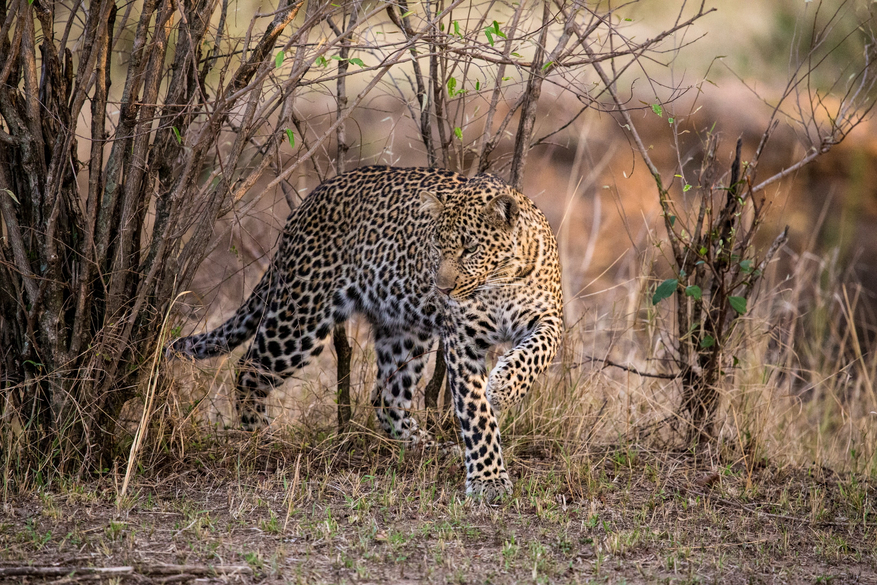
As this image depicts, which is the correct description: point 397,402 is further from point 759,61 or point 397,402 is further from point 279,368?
point 759,61

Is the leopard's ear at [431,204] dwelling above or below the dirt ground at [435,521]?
above

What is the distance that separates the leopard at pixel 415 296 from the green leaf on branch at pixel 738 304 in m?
1.04

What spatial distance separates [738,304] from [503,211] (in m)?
1.52

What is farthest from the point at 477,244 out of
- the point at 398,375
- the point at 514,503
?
the point at 398,375

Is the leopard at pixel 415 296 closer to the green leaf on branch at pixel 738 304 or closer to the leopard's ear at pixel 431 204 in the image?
the leopard's ear at pixel 431 204

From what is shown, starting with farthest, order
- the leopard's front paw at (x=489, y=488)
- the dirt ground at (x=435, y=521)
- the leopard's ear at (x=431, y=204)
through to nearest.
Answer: the leopard's ear at (x=431, y=204) → the leopard's front paw at (x=489, y=488) → the dirt ground at (x=435, y=521)

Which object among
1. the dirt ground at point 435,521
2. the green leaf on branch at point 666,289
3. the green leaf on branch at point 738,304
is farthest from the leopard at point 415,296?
the green leaf on branch at point 738,304

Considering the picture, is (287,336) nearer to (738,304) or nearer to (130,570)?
(130,570)

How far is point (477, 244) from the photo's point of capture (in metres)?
5.43

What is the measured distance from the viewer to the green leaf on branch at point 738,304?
5.34m

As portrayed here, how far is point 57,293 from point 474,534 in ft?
8.19

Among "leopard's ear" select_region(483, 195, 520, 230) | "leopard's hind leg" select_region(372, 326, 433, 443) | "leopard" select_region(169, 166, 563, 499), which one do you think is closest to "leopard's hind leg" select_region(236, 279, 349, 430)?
"leopard" select_region(169, 166, 563, 499)

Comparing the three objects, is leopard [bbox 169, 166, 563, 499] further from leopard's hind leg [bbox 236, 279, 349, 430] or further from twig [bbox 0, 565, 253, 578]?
twig [bbox 0, 565, 253, 578]

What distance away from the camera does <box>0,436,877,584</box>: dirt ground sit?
3764mm
